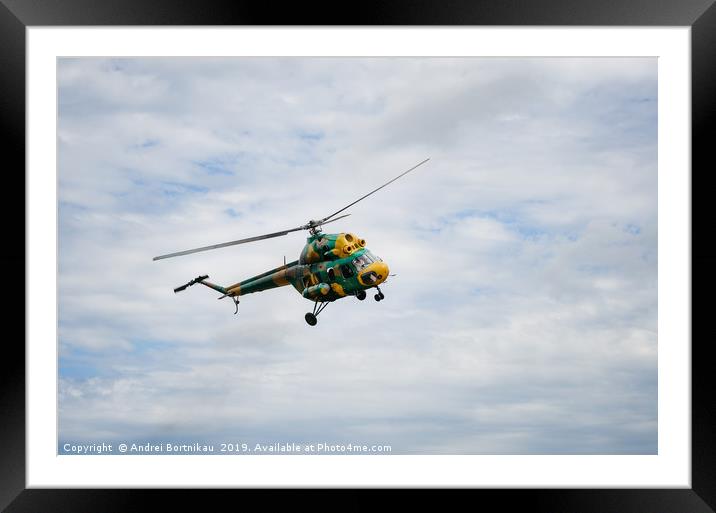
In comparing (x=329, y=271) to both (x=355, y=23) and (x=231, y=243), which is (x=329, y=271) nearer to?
(x=231, y=243)

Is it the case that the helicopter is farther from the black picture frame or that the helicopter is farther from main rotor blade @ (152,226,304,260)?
the black picture frame

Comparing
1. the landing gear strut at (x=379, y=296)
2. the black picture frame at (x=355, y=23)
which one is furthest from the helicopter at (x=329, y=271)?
the black picture frame at (x=355, y=23)

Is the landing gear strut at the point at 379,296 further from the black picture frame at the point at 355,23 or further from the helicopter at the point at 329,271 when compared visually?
the black picture frame at the point at 355,23

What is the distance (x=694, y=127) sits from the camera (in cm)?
513

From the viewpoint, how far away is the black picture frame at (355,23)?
502 cm

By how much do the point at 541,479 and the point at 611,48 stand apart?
9.98ft

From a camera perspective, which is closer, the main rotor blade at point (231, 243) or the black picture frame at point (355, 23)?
the black picture frame at point (355, 23)

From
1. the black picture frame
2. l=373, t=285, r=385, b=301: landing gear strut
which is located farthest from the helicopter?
the black picture frame

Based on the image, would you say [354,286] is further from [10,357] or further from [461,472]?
[10,357]

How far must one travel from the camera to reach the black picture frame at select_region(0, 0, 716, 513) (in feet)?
16.5

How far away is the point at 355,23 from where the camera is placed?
5.02 metres

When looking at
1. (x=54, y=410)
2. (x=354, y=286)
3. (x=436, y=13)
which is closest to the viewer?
(x=436, y=13)

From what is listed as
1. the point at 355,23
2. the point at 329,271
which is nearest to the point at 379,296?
the point at 329,271

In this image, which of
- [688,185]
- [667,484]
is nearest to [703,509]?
[667,484]
